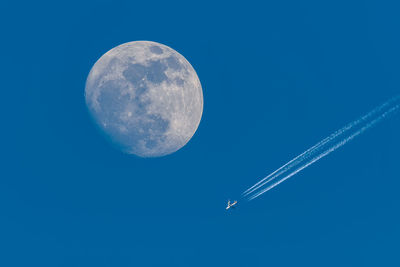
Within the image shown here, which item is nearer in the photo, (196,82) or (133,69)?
(133,69)

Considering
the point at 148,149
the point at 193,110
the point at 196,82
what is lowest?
the point at 148,149

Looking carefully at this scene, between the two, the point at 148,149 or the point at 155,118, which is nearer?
the point at 155,118

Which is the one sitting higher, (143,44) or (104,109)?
(143,44)

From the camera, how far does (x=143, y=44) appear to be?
60.1 m

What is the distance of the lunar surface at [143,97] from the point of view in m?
55.2

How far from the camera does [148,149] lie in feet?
200

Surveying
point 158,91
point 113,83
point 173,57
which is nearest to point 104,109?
point 113,83

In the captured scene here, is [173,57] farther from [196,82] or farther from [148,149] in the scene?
[148,149]

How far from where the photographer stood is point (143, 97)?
5491 cm

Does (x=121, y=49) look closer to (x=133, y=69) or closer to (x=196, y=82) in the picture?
(x=133, y=69)

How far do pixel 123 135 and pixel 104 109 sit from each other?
15.6ft

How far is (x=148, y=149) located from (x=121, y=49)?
15.0 m

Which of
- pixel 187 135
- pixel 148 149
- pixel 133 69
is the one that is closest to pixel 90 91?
pixel 133 69

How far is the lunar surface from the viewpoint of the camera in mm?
55188
